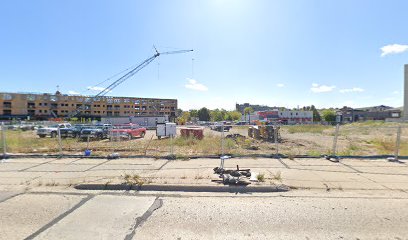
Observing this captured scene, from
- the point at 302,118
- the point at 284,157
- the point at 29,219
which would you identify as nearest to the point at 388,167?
the point at 284,157

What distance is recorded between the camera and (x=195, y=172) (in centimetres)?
732

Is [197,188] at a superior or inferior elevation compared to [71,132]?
inferior

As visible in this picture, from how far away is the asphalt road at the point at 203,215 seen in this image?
361 cm

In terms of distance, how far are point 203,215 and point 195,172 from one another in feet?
9.93

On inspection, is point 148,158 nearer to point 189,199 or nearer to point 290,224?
point 189,199

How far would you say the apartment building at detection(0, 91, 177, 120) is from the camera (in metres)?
87.9

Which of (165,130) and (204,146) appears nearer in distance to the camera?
(204,146)

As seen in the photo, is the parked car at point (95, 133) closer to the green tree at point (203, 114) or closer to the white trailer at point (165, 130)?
the white trailer at point (165, 130)

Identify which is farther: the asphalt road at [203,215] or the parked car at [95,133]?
the parked car at [95,133]

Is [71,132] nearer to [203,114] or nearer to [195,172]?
[195,172]

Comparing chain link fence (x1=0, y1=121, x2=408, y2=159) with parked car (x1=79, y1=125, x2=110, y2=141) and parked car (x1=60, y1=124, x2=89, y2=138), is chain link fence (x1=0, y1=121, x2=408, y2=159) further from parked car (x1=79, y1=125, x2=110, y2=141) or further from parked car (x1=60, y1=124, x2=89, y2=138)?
parked car (x1=60, y1=124, x2=89, y2=138)

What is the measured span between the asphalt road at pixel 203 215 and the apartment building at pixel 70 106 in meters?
95.8

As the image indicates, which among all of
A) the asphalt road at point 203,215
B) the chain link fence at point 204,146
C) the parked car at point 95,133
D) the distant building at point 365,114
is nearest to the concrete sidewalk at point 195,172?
the asphalt road at point 203,215

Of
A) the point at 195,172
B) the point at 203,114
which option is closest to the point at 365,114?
the point at 203,114
